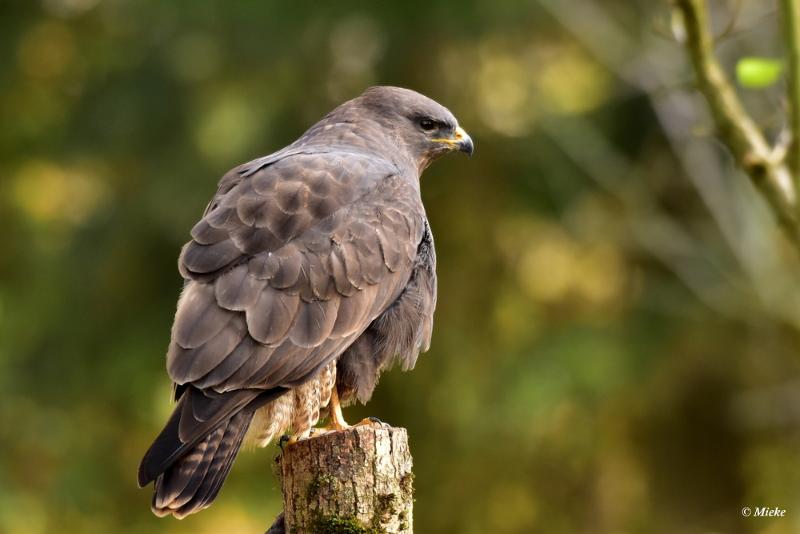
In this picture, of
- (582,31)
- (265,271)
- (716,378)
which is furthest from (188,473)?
(716,378)

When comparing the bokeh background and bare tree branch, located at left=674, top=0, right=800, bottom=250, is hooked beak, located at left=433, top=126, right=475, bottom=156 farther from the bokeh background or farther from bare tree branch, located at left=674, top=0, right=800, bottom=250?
the bokeh background

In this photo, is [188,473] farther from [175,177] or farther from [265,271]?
[175,177]

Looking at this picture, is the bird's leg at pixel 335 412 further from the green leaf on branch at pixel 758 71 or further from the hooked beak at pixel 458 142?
the green leaf on branch at pixel 758 71

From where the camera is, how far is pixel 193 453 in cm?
396

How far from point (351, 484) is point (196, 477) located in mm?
497

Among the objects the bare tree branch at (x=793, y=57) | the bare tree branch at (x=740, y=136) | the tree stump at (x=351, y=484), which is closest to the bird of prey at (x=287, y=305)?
the tree stump at (x=351, y=484)

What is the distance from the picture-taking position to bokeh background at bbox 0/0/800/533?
335 inches

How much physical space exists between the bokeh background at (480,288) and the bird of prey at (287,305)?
345 centimetres

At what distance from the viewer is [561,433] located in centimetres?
890

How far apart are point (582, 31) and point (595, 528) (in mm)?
3642

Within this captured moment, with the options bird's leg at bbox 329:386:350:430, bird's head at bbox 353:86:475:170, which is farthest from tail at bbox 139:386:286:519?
bird's head at bbox 353:86:475:170

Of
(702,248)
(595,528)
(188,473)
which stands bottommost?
(188,473)

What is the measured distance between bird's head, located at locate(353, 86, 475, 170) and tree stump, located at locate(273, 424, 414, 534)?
2.03 m

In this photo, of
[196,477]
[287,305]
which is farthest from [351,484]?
[287,305]
